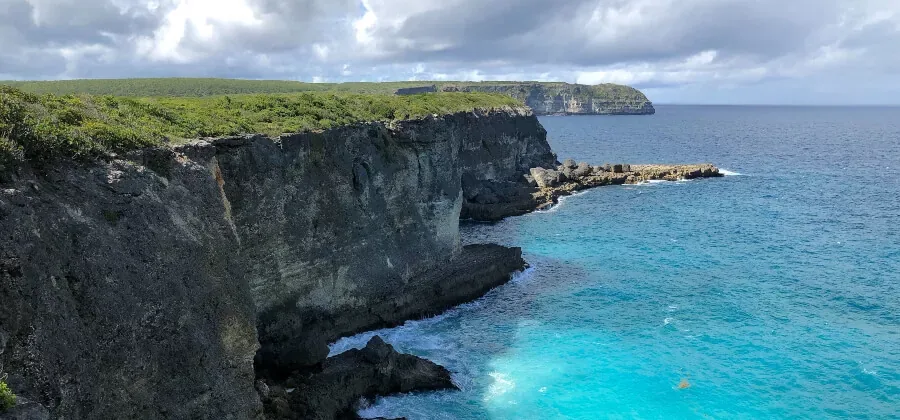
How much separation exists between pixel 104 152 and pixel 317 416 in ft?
48.5

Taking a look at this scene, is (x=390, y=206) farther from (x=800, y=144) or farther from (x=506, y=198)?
(x=800, y=144)

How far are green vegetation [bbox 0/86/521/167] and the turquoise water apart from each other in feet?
50.0

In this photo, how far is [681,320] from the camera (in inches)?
1566

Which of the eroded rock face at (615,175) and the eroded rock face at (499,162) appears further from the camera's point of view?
the eroded rock face at (615,175)

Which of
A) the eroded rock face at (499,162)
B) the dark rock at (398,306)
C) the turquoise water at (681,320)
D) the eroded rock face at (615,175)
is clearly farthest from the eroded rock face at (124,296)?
the eroded rock face at (615,175)

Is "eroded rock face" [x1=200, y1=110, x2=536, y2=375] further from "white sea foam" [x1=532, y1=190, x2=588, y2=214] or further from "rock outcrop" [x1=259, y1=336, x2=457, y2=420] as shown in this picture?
"white sea foam" [x1=532, y1=190, x2=588, y2=214]

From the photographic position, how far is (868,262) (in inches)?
1934

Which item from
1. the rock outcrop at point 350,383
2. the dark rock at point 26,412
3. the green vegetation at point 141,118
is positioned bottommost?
the rock outcrop at point 350,383

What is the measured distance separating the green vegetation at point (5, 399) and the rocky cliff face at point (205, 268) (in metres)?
1.39

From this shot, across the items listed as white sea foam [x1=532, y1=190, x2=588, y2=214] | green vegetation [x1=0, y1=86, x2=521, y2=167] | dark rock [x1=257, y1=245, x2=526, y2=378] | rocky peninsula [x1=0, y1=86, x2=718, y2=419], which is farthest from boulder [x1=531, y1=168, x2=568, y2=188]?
green vegetation [x1=0, y1=86, x2=521, y2=167]

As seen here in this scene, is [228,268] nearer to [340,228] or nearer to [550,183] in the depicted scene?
[340,228]

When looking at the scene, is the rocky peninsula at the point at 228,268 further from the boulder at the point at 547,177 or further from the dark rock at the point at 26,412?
the boulder at the point at 547,177

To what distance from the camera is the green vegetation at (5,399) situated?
12.8 meters

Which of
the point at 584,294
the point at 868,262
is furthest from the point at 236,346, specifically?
the point at 868,262
